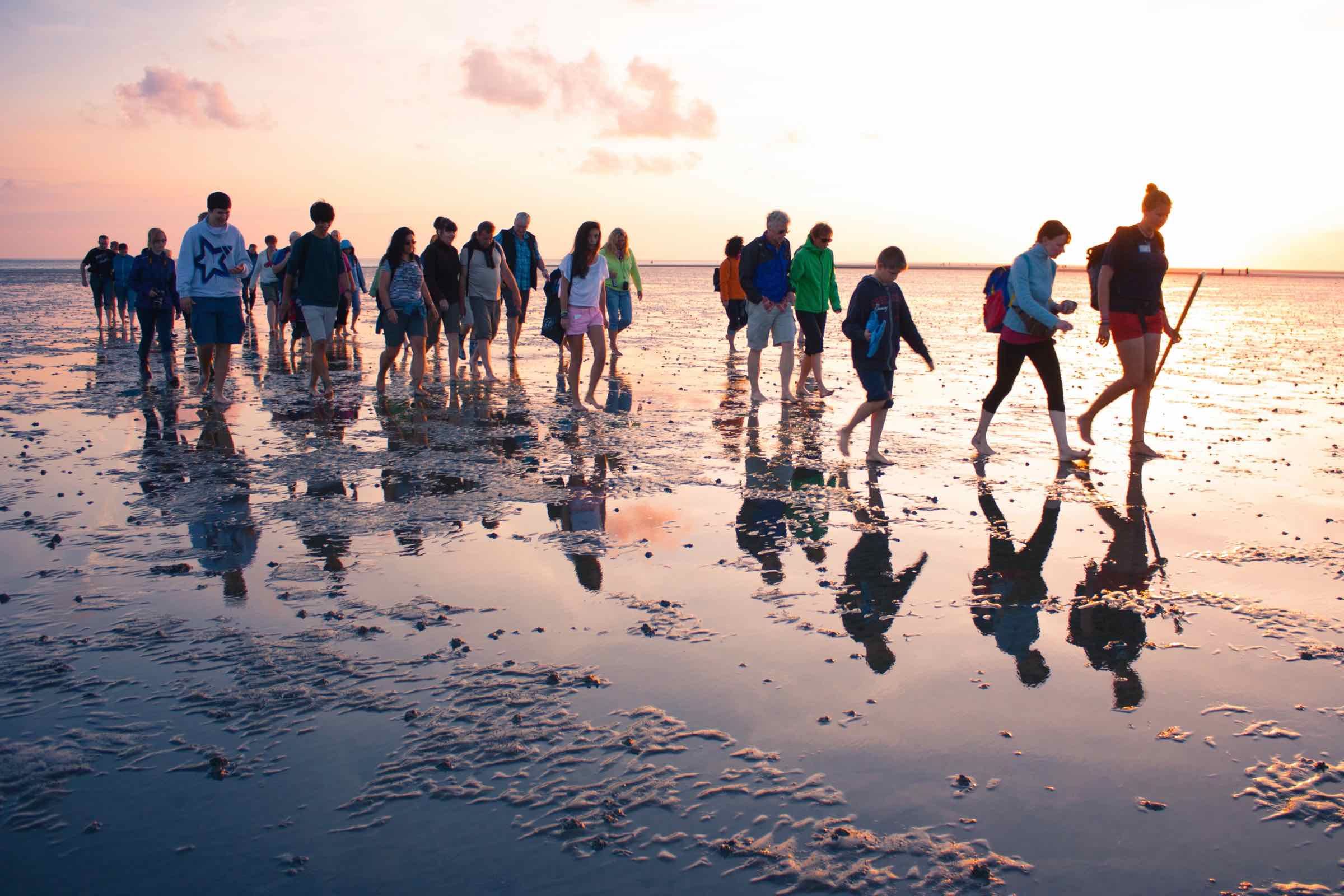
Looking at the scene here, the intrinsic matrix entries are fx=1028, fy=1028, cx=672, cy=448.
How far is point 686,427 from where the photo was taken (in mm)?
10609

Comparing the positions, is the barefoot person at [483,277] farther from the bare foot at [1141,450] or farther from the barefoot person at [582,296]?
the bare foot at [1141,450]

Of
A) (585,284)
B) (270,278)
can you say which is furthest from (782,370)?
(270,278)

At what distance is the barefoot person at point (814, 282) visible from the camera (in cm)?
1172

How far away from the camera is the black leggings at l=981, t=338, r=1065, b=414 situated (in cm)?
884

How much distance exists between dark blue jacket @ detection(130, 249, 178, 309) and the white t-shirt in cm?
685

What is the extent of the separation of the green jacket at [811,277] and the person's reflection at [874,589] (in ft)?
17.1

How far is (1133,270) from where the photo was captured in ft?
29.0

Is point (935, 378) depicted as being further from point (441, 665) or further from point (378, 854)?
point (378, 854)

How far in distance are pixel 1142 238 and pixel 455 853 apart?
8.07 meters

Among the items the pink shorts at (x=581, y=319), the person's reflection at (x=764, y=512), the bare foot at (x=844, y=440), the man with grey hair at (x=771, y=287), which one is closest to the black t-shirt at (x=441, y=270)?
the pink shorts at (x=581, y=319)

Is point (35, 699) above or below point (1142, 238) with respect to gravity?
below

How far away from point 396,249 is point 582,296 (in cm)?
260

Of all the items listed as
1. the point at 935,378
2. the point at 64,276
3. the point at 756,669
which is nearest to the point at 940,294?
the point at 935,378

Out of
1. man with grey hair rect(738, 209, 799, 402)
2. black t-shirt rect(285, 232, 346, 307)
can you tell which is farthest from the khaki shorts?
black t-shirt rect(285, 232, 346, 307)
